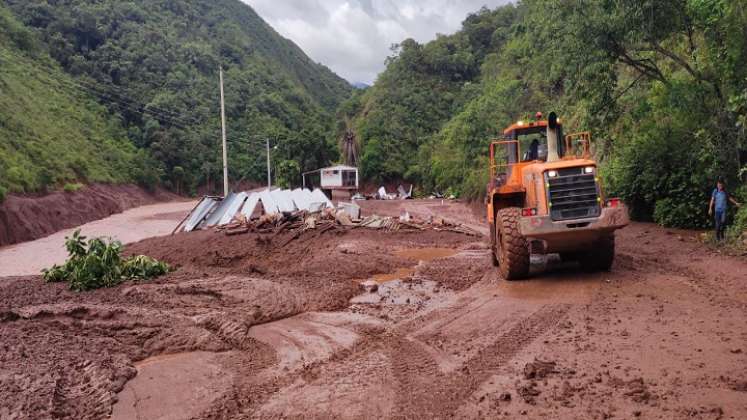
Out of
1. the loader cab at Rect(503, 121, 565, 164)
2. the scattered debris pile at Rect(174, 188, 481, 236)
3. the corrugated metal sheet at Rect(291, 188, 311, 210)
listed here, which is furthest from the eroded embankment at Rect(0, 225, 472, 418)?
the corrugated metal sheet at Rect(291, 188, 311, 210)

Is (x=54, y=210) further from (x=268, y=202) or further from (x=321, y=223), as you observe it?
(x=321, y=223)

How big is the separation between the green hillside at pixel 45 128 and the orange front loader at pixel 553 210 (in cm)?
2445

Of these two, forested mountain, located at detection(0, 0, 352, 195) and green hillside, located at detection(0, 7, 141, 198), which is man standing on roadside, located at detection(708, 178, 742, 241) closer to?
green hillside, located at detection(0, 7, 141, 198)

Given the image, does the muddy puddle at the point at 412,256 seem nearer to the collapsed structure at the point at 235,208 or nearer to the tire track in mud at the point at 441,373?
the tire track in mud at the point at 441,373

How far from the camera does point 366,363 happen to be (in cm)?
597

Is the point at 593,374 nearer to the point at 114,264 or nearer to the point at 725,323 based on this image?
the point at 725,323

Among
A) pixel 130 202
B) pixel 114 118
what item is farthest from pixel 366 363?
pixel 114 118

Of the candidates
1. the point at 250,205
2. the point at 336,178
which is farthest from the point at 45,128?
→ the point at 250,205

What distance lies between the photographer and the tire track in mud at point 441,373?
4.66 m

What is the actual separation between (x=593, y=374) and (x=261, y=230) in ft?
46.5

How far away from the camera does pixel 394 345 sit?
659 cm

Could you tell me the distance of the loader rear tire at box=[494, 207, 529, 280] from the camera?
905cm

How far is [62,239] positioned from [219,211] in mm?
10275

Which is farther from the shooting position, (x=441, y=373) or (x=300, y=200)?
(x=300, y=200)
